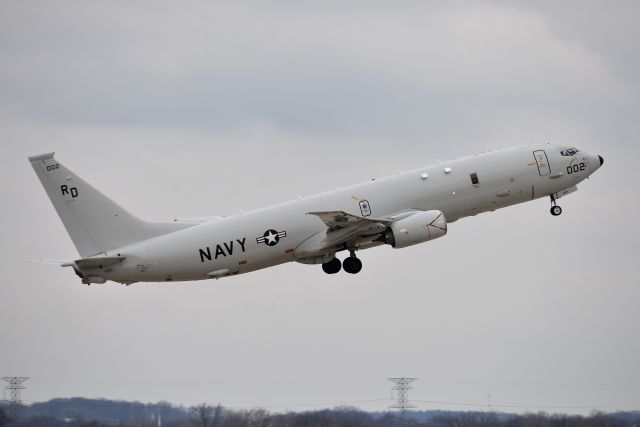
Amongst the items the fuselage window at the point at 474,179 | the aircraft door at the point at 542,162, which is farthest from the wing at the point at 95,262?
the aircraft door at the point at 542,162

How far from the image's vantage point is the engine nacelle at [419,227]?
10950 cm

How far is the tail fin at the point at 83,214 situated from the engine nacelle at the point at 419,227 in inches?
692

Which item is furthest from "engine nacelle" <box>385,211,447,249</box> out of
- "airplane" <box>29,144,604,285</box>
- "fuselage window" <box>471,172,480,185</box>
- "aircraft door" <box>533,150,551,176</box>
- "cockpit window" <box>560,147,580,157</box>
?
"cockpit window" <box>560,147,580,157</box>

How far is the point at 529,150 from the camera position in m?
115

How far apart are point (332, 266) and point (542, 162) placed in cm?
1700

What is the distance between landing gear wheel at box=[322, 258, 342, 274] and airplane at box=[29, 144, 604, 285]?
0.28m

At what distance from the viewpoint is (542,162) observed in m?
115

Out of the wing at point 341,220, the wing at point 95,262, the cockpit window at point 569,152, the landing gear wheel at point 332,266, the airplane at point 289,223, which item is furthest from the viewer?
the cockpit window at point 569,152

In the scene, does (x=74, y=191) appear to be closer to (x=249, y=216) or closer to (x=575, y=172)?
(x=249, y=216)

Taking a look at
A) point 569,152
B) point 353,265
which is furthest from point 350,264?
point 569,152

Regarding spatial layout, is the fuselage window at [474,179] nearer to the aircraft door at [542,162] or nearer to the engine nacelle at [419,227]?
the engine nacelle at [419,227]

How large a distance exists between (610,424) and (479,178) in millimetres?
19778

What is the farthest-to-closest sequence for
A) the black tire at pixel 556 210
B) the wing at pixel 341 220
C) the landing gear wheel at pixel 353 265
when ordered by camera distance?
the black tire at pixel 556 210 → the landing gear wheel at pixel 353 265 → the wing at pixel 341 220

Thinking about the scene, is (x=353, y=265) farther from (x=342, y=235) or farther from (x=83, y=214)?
(x=83, y=214)
